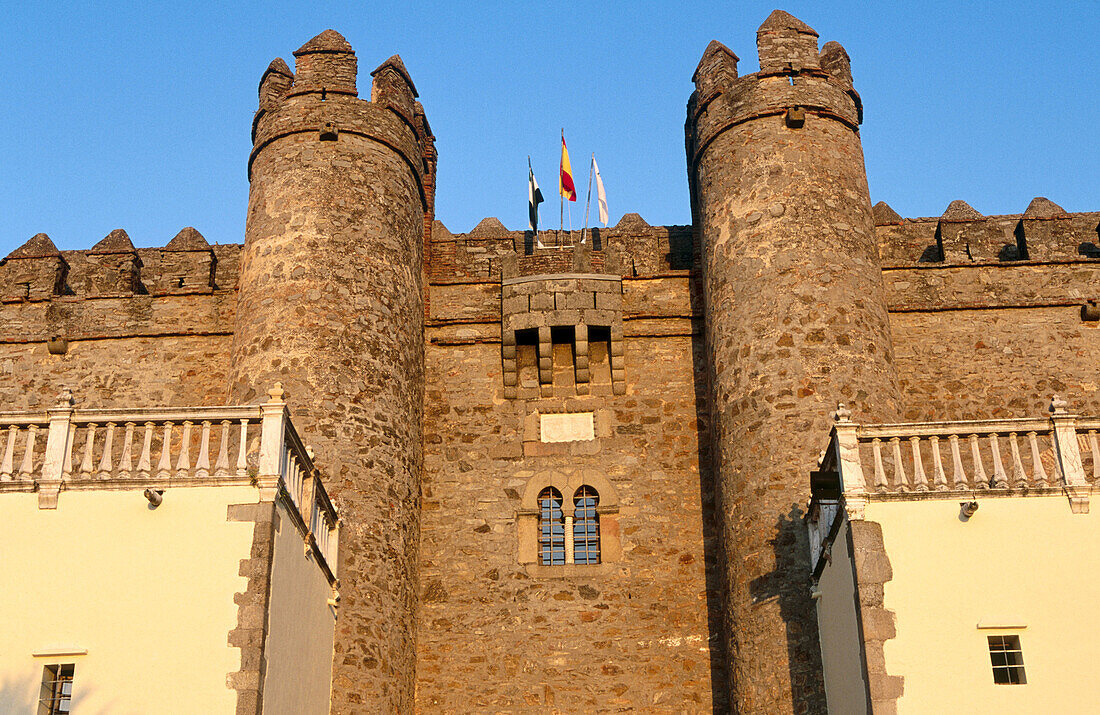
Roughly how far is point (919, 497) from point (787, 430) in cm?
454

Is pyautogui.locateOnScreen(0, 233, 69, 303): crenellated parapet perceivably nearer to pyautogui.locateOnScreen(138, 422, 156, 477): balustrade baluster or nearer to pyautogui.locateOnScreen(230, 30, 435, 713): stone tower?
pyautogui.locateOnScreen(230, 30, 435, 713): stone tower

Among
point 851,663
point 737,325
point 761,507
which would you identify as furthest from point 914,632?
point 737,325

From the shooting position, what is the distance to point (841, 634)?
13.8m

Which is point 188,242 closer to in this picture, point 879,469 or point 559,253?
point 559,253

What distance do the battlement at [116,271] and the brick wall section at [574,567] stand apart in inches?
146

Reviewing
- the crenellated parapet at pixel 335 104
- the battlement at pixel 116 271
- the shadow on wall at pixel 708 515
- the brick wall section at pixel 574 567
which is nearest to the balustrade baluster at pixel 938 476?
the shadow on wall at pixel 708 515

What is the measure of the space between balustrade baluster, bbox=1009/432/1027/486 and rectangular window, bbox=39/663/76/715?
338 inches

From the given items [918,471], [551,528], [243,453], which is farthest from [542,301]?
[918,471]

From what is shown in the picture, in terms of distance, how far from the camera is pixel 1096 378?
1895 cm

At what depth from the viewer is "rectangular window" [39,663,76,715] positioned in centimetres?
1192

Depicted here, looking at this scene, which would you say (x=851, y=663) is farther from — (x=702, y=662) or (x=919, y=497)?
(x=702, y=662)

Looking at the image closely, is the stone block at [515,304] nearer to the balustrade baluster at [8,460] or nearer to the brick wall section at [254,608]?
the brick wall section at [254,608]

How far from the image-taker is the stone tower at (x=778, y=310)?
16234 mm

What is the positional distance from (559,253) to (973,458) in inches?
352
